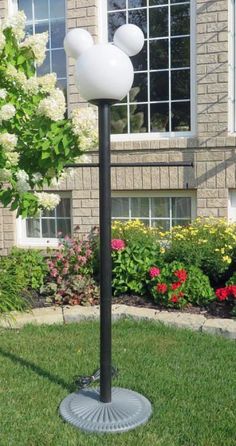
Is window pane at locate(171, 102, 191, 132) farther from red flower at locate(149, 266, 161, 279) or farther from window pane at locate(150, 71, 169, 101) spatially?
red flower at locate(149, 266, 161, 279)

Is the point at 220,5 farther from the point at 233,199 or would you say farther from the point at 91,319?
the point at 91,319

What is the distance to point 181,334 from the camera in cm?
456

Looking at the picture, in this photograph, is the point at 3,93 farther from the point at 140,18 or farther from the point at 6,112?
the point at 140,18

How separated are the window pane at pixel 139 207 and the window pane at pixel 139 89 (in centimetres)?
130

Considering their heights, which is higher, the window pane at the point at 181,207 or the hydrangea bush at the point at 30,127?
the hydrangea bush at the point at 30,127

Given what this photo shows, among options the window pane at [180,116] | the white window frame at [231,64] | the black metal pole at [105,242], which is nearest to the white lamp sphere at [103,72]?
the black metal pole at [105,242]

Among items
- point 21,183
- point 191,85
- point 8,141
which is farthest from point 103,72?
point 191,85

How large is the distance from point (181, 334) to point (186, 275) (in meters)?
0.82

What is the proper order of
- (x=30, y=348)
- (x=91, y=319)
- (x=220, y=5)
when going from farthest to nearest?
(x=220, y=5), (x=91, y=319), (x=30, y=348)

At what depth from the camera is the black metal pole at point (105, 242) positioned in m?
3.11

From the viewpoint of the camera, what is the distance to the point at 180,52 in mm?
6574

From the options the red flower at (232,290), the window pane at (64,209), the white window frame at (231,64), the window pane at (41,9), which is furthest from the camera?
the window pane at (64,209)

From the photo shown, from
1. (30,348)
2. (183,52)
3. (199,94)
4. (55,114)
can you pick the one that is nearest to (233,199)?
(199,94)

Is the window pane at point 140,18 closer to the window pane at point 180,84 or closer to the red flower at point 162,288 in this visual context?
the window pane at point 180,84
